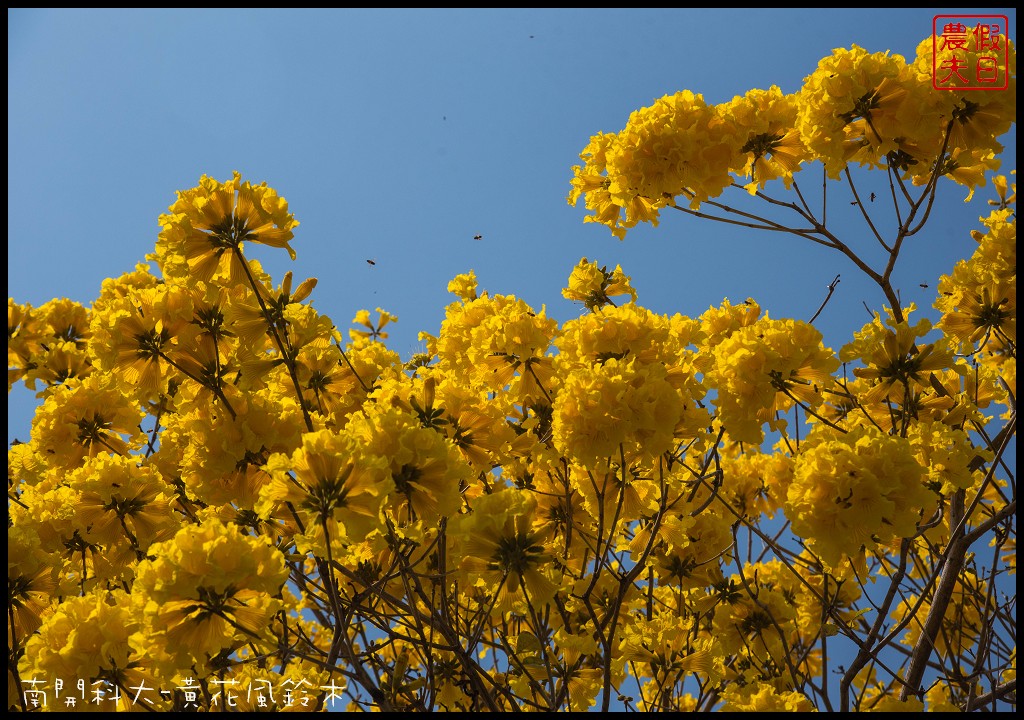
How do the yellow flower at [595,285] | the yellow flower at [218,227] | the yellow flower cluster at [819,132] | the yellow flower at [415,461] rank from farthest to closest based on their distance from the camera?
1. the yellow flower at [595,285]
2. the yellow flower cluster at [819,132]
3. the yellow flower at [218,227]
4. the yellow flower at [415,461]

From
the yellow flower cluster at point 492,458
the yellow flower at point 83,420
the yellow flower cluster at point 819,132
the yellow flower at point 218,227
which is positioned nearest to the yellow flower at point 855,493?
the yellow flower cluster at point 492,458

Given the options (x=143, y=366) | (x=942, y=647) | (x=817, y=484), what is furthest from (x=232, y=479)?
(x=942, y=647)

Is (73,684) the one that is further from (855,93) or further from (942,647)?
(942,647)

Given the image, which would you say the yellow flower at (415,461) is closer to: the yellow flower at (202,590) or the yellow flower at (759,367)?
the yellow flower at (202,590)

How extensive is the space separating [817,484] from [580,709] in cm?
144

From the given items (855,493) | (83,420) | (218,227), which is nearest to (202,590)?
(218,227)

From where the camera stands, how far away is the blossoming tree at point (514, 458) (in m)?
2.26

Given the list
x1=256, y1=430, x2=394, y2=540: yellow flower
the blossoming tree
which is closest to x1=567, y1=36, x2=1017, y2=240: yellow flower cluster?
the blossoming tree

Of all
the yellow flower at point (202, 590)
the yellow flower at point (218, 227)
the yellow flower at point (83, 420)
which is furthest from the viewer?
the yellow flower at point (83, 420)

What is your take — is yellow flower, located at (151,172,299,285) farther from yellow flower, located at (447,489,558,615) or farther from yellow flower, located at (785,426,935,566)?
yellow flower, located at (785,426,935,566)

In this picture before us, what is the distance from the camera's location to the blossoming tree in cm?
226

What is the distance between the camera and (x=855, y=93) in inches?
116

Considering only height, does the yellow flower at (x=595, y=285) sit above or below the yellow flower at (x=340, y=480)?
above

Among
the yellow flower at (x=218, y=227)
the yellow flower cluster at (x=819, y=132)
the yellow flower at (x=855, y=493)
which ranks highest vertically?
the yellow flower cluster at (x=819, y=132)
